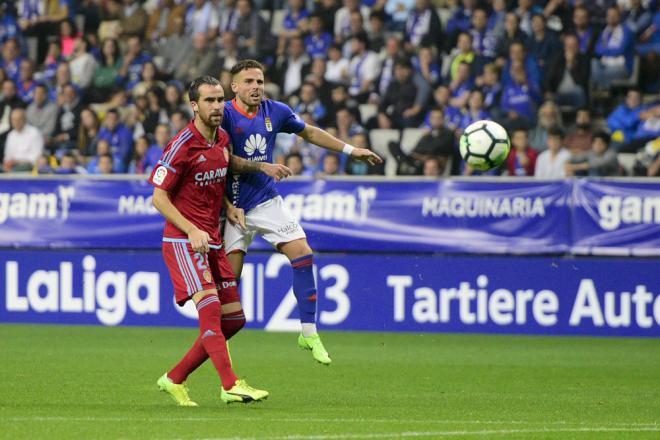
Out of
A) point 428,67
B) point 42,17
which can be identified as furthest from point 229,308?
point 42,17

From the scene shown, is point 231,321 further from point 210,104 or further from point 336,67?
point 336,67

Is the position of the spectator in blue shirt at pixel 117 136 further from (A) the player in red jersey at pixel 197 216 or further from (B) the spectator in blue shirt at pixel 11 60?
(A) the player in red jersey at pixel 197 216

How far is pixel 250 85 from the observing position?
9.80 m

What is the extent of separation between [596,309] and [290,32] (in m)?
7.89

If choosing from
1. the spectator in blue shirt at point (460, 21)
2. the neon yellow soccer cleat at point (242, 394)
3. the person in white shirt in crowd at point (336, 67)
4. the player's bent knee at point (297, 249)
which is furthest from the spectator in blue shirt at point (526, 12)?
the neon yellow soccer cleat at point (242, 394)

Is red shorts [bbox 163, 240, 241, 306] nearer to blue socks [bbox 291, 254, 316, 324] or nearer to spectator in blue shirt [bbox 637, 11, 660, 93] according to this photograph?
blue socks [bbox 291, 254, 316, 324]

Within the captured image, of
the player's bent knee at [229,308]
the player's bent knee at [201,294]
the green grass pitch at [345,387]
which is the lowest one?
the green grass pitch at [345,387]

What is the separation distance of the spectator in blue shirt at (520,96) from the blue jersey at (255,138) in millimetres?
8179

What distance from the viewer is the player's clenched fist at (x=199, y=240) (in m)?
8.52

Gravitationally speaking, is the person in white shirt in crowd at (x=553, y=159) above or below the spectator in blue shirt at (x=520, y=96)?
below

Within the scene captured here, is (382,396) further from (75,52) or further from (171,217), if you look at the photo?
(75,52)

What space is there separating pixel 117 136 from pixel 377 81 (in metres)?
3.88

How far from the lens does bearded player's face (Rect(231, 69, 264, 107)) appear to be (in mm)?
9789

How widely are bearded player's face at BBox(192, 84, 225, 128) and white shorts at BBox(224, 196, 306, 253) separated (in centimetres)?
138
